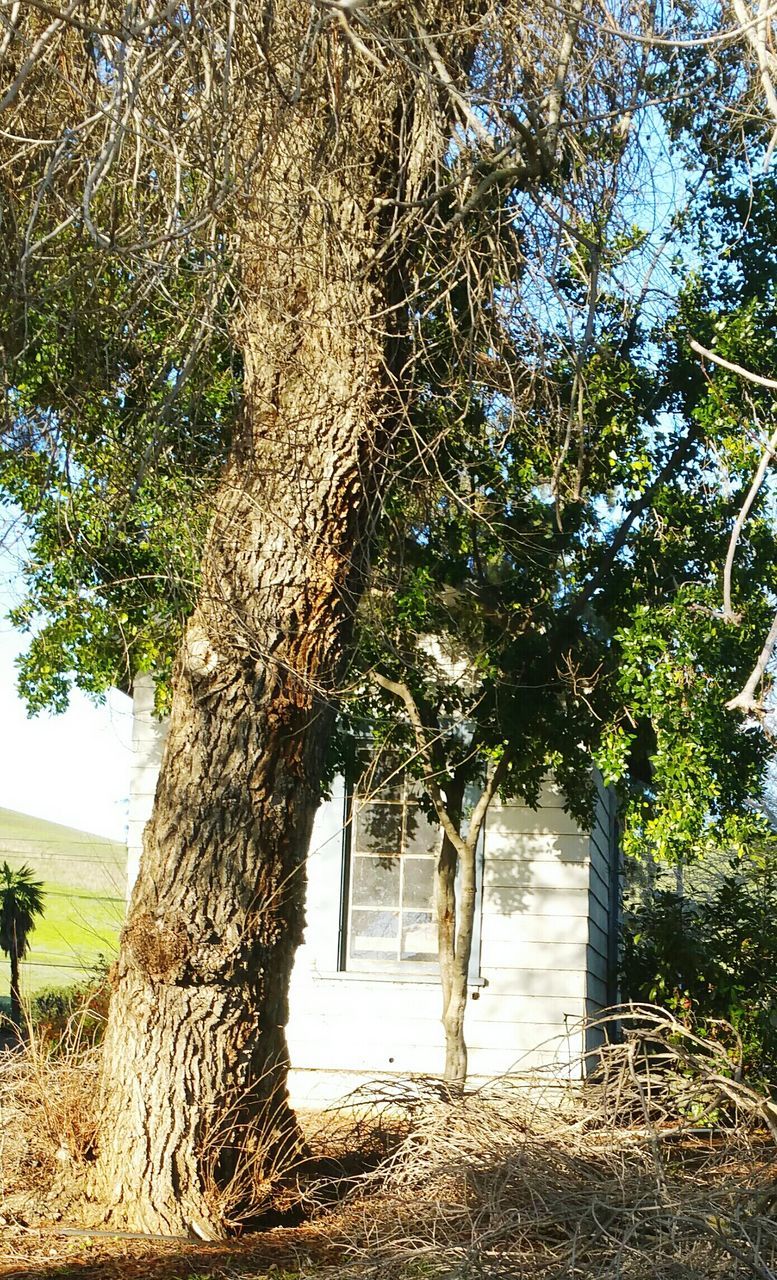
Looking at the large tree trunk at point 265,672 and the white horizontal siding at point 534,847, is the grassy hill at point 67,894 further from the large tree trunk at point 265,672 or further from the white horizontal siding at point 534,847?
the white horizontal siding at point 534,847

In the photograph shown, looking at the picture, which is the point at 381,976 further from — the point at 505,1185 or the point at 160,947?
the point at 505,1185

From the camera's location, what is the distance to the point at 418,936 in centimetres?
1096

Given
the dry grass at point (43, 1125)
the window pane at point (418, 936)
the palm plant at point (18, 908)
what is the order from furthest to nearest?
the palm plant at point (18, 908) → the window pane at point (418, 936) → the dry grass at point (43, 1125)

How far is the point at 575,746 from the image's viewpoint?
8.89 metres

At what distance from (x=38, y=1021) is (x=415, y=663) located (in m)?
3.34

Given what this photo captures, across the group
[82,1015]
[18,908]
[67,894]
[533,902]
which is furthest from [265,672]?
[18,908]

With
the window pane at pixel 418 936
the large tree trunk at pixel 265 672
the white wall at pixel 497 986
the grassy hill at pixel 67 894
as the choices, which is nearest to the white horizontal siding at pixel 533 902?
the white wall at pixel 497 986

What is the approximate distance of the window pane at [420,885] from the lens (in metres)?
11.0

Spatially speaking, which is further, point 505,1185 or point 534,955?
point 534,955

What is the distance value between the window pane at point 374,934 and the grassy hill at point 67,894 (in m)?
2.07

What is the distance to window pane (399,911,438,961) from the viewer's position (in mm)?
10891

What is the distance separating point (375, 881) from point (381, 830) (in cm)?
44

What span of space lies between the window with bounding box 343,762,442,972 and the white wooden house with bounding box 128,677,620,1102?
10mm

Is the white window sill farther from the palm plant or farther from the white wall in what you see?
the palm plant
